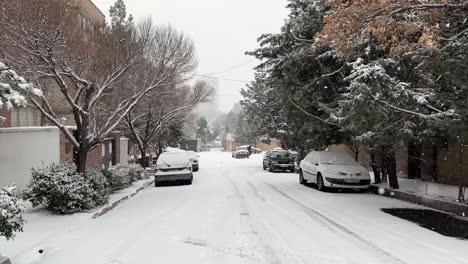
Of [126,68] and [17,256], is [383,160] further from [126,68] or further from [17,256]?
[17,256]

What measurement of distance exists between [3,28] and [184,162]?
36.9 ft

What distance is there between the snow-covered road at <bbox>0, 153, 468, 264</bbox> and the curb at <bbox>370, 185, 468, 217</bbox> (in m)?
0.53

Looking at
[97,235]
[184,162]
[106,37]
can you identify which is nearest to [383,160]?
[184,162]

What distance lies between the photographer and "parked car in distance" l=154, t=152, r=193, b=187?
21641 mm

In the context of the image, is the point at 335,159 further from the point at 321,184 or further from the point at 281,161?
the point at 281,161

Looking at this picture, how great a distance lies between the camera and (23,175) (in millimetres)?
14102

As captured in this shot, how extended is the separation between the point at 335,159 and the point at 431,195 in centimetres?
477

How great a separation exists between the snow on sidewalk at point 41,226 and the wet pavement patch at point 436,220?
7.49 metres

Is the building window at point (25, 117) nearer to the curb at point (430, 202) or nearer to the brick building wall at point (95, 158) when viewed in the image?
the brick building wall at point (95, 158)

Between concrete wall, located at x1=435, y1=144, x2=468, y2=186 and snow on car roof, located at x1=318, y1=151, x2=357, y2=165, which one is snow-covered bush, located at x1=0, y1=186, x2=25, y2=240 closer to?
snow on car roof, located at x1=318, y1=151, x2=357, y2=165

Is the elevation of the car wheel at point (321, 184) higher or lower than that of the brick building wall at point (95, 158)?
lower

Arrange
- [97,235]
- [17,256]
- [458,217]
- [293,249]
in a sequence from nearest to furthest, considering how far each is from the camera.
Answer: [17,256], [293,249], [97,235], [458,217]

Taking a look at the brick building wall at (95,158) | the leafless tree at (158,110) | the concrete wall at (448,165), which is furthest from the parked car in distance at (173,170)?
the concrete wall at (448,165)

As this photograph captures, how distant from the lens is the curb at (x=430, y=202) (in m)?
12.3
